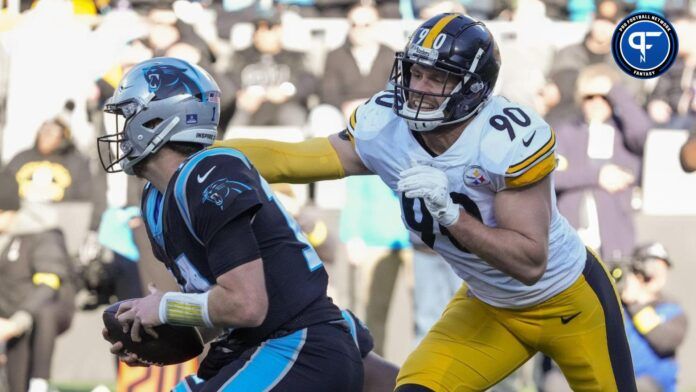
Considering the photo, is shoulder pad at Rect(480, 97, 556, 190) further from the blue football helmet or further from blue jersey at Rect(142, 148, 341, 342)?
the blue football helmet

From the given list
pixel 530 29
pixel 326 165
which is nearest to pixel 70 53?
pixel 530 29

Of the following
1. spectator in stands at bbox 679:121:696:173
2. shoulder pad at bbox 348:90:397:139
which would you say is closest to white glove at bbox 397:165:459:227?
shoulder pad at bbox 348:90:397:139

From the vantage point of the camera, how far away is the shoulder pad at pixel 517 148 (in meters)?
4.17

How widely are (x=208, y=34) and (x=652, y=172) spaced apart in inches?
126

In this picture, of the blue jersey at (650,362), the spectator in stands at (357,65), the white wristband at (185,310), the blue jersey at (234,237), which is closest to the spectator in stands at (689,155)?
the blue jersey at (650,362)

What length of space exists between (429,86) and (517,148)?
0.37 meters

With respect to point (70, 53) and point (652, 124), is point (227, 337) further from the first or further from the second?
point (70, 53)

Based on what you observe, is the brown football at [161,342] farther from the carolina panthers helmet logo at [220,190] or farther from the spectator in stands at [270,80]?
the spectator in stands at [270,80]

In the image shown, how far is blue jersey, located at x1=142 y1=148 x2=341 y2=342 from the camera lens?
11.5 ft

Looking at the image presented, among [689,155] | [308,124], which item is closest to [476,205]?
[689,155]

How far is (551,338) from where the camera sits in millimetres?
4645

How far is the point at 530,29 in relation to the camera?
8.93 meters

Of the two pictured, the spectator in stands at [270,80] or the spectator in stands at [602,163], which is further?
the spectator in stands at [270,80]

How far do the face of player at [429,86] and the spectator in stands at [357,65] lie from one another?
412 cm
